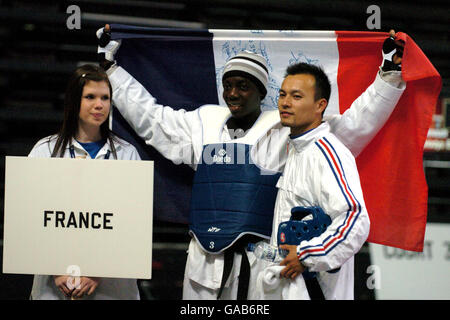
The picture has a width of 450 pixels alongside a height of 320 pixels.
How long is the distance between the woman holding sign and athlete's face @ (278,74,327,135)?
0.78 m

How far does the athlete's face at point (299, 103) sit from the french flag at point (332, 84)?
43 centimetres

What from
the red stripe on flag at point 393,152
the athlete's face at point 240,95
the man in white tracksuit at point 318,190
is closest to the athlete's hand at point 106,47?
the athlete's face at point 240,95

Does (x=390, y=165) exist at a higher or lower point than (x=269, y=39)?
Answer: lower

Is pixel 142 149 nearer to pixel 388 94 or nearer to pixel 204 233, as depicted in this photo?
pixel 204 233

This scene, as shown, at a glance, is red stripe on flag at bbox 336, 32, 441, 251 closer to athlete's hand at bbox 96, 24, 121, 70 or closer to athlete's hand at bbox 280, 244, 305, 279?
athlete's hand at bbox 280, 244, 305, 279

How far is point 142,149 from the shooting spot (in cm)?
282

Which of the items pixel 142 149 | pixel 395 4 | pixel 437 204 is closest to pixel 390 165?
pixel 142 149

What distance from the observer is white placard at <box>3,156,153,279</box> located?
2.28 meters

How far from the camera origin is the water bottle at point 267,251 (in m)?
2.19

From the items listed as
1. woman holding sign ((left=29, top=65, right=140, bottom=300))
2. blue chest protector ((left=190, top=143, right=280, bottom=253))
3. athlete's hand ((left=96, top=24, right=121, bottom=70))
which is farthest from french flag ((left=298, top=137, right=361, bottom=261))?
athlete's hand ((left=96, top=24, right=121, bottom=70))

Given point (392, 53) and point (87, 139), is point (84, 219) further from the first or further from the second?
point (392, 53)

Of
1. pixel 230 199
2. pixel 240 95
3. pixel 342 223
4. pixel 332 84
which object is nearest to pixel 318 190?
pixel 342 223

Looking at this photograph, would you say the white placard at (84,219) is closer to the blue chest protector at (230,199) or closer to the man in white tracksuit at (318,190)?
the blue chest protector at (230,199)

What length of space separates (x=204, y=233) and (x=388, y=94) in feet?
3.32
